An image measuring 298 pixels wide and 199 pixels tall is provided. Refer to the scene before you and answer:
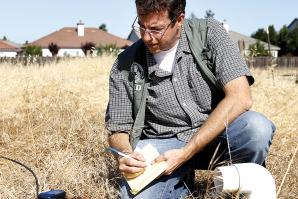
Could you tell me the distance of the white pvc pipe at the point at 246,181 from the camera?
2.37 meters

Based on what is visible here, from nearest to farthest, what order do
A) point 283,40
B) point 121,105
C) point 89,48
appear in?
1. point 121,105
2. point 89,48
3. point 283,40

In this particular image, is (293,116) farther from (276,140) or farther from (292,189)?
(292,189)

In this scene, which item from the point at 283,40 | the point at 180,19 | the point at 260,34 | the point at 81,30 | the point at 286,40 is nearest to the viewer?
the point at 180,19

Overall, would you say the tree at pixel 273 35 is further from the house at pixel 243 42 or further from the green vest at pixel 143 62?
the green vest at pixel 143 62

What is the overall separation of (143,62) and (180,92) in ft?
0.97

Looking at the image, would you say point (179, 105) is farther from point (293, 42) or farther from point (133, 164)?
point (293, 42)

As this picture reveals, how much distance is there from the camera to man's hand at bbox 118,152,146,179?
2.50m

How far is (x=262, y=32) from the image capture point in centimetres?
5850

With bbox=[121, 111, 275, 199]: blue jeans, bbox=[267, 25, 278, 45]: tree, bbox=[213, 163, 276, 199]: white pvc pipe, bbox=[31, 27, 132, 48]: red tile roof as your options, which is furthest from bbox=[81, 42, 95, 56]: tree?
bbox=[31, 27, 132, 48]: red tile roof

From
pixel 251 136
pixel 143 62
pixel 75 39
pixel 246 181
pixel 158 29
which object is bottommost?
pixel 75 39

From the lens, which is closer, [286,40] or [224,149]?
[224,149]

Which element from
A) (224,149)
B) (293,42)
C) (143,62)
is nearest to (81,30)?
(293,42)

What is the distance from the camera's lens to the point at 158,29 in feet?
8.51

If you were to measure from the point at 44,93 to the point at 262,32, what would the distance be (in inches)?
2187
